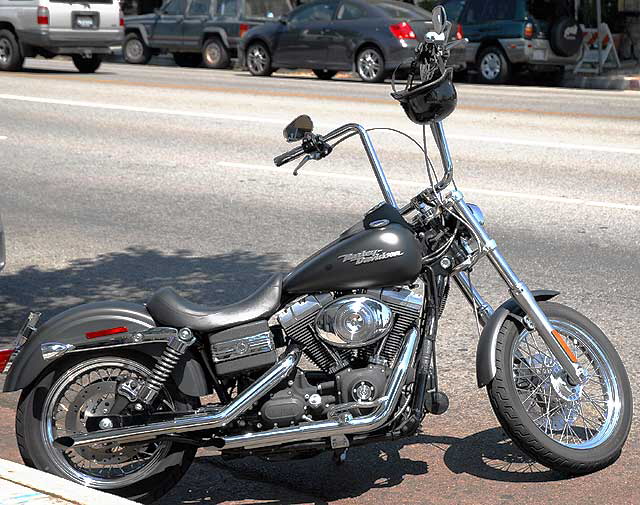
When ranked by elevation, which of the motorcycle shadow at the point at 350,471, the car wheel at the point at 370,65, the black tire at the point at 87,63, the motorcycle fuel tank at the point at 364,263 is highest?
the motorcycle fuel tank at the point at 364,263

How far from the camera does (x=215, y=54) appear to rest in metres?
26.6

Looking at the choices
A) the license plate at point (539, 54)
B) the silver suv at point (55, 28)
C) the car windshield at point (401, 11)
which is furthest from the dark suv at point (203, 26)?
the license plate at point (539, 54)

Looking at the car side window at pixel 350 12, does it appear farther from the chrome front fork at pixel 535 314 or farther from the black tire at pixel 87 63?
the chrome front fork at pixel 535 314

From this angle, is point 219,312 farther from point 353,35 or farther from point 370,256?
point 353,35

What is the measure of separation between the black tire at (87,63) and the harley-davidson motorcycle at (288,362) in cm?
1933

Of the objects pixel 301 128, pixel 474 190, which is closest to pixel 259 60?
pixel 474 190

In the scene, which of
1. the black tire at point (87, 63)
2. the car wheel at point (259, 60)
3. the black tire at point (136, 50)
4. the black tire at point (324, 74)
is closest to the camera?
the black tire at point (87, 63)

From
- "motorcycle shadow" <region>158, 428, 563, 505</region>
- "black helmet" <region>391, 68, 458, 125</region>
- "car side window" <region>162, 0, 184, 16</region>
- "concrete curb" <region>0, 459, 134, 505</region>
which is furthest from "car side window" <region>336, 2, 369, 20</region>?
"concrete curb" <region>0, 459, 134, 505</region>

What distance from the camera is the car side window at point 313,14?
2280 centimetres

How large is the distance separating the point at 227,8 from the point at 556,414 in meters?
22.7

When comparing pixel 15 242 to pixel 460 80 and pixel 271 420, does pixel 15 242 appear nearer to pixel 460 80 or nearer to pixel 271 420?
pixel 271 420

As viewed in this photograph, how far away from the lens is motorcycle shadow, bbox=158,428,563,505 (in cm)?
449

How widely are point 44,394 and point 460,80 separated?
20.5 m

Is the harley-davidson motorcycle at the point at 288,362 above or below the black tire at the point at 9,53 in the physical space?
above
